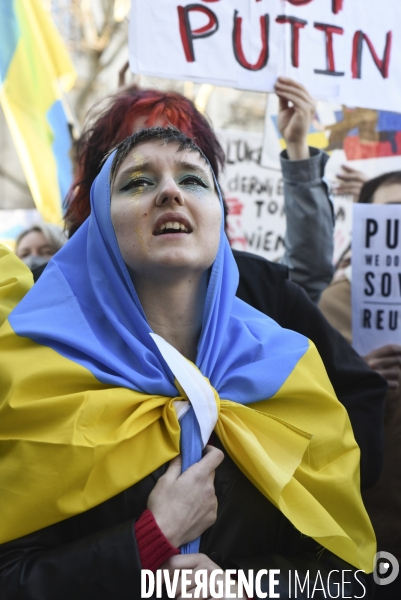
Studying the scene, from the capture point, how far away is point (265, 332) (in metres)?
1.91

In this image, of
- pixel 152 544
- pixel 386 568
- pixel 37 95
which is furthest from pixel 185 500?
pixel 37 95

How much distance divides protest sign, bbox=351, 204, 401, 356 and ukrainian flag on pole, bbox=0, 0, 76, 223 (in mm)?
1205

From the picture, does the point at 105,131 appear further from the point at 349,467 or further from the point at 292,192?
the point at 349,467

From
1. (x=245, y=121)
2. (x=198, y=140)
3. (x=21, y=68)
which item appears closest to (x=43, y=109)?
(x=21, y=68)

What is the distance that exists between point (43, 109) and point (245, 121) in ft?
14.9

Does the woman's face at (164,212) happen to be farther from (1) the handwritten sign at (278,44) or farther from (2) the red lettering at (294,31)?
(2) the red lettering at (294,31)

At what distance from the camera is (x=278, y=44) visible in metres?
2.58

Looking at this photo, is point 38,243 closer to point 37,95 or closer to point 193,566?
point 37,95

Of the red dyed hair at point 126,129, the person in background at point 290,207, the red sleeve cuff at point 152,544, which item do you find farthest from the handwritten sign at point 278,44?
the red sleeve cuff at point 152,544

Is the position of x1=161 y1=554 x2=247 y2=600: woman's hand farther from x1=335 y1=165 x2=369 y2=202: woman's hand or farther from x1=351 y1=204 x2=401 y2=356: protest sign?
x1=335 y1=165 x2=369 y2=202: woman's hand

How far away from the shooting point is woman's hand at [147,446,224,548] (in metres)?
1.55

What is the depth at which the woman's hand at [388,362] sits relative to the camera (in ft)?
8.40

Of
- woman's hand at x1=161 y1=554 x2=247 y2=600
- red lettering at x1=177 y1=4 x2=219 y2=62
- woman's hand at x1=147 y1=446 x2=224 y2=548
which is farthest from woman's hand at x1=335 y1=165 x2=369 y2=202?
woman's hand at x1=161 y1=554 x2=247 y2=600

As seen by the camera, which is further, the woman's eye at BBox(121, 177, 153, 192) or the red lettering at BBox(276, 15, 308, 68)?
the red lettering at BBox(276, 15, 308, 68)
